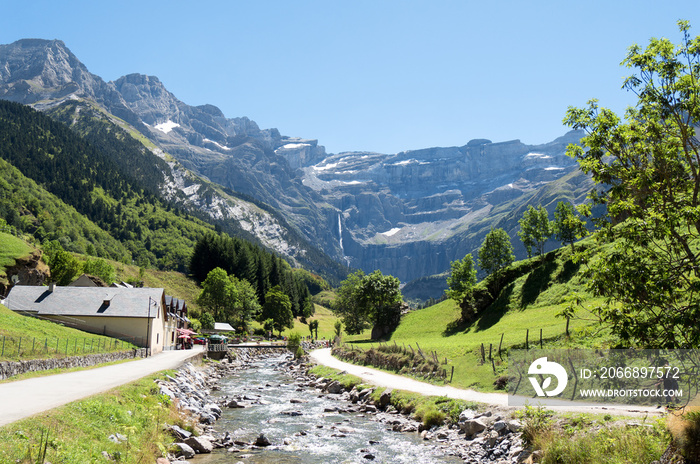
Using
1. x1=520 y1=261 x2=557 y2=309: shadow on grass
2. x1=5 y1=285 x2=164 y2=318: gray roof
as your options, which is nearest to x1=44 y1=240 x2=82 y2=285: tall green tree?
x1=5 y1=285 x2=164 y2=318: gray roof

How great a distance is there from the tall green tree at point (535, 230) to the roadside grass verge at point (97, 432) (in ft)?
264

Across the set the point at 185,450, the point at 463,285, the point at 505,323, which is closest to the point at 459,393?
the point at 185,450

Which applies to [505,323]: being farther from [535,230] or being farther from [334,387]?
[535,230]

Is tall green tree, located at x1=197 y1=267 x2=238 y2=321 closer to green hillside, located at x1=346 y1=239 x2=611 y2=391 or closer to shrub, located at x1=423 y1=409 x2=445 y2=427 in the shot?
green hillside, located at x1=346 y1=239 x2=611 y2=391

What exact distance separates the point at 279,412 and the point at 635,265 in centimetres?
2628

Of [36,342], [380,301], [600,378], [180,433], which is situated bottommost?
[180,433]

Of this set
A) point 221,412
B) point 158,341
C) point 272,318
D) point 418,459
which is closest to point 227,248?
point 272,318

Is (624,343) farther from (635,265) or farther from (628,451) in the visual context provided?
(628,451)

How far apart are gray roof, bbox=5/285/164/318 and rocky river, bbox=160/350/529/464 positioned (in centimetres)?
3236

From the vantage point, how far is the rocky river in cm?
1950

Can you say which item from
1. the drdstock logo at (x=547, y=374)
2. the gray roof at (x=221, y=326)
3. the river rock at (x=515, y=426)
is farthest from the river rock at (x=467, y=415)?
the gray roof at (x=221, y=326)

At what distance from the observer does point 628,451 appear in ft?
41.6

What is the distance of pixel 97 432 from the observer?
1627 centimetres

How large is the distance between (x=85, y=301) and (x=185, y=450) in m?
55.2
